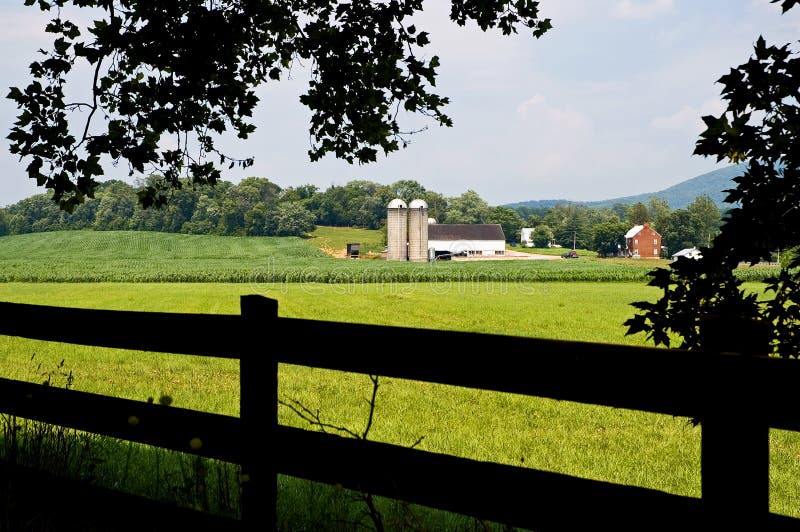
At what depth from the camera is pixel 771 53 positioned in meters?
4.55

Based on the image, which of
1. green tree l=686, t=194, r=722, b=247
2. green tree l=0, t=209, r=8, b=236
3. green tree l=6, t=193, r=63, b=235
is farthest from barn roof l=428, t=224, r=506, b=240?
green tree l=0, t=209, r=8, b=236

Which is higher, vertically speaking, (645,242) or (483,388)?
(483,388)

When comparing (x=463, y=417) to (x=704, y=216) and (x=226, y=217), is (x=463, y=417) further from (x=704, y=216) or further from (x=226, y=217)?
(x=704, y=216)

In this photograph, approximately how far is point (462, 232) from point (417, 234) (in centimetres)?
2028

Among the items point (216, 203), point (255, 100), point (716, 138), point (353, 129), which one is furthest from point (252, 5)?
point (216, 203)

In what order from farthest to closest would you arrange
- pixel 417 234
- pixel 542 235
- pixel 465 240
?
pixel 542 235, pixel 465 240, pixel 417 234

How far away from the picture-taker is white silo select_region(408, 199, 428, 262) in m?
106

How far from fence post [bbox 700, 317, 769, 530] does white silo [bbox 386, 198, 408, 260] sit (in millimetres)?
101404

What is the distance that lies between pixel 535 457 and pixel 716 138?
5.24 meters

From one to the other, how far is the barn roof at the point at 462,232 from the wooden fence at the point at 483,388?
12058 cm

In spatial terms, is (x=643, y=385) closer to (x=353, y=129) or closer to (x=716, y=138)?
(x=716, y=138)

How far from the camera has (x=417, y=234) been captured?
107 metres

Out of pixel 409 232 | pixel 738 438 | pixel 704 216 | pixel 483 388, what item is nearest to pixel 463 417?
pixel 483 388

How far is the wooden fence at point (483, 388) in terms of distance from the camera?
260cm
